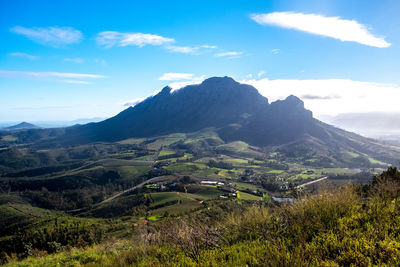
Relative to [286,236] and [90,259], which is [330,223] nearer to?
[286,236]

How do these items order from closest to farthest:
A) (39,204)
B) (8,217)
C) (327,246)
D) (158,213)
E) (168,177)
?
1. (327,246)
2. (158,213)
3. (8,217)
4. (39,204)
5. (168,177)

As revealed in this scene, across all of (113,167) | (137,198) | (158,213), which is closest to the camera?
(158,213)

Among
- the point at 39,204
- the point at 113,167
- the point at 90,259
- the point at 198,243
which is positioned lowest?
the point at 39,204

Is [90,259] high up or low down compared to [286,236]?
down

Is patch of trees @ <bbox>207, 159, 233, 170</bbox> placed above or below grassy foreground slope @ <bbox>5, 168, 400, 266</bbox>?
below

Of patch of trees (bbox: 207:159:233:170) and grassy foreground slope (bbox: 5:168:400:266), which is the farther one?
patch of trees (bbox: 207:159:233:170)

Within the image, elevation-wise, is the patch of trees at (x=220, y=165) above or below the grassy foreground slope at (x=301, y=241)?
below

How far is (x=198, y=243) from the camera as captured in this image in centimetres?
680

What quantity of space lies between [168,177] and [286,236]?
141m

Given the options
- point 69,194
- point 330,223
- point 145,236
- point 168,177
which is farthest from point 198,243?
point 69,194

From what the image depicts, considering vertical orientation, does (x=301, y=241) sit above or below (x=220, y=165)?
above

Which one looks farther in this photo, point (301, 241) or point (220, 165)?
point (220, 165)

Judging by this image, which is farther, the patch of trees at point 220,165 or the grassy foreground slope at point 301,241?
the patch of trees at point 220,165

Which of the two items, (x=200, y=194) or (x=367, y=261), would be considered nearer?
(x=367, y=261)
